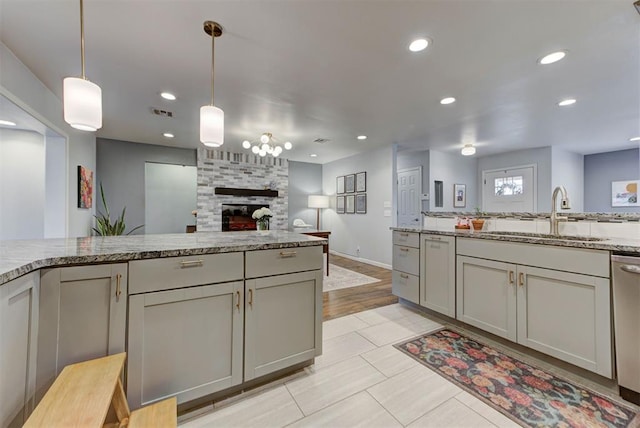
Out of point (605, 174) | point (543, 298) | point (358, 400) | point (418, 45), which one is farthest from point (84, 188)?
point (605, 174)

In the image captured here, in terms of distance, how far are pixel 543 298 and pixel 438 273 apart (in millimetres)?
848

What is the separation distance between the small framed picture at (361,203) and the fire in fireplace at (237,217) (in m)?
2.41

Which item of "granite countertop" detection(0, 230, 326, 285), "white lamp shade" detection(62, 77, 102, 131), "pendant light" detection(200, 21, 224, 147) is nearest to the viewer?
"granite countertop" detection(0, 230, 326, 285)

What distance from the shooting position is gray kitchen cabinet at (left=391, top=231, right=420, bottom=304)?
2.79 m

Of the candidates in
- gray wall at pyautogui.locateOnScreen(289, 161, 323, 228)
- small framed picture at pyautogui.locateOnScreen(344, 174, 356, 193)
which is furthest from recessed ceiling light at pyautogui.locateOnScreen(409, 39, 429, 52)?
gray wall at pyautogui.locateOnScreen(289, 161, 323, 228)

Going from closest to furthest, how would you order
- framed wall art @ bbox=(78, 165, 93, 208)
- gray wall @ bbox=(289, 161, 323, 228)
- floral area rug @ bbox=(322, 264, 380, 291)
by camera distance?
framed wall art @ bbox=(78, 165, 93, 208), floral area rug @ bbox=(322, 264, 380, 291), gray wall @ bbox=(289, 161, 323, 228)

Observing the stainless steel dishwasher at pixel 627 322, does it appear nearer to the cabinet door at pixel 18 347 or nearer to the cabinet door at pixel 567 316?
the cabinet door at pixel 567 316

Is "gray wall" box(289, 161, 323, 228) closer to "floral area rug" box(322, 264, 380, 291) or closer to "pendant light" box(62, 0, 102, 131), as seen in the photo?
"floral area rug" box(322, 264, 380, 291)

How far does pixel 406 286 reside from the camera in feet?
9.51

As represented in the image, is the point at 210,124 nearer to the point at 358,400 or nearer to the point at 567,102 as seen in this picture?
the point at 358,400

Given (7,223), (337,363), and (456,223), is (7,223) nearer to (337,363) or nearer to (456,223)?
(337,363)

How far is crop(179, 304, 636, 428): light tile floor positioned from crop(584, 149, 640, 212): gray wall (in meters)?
7.15

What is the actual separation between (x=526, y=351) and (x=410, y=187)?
4.34m

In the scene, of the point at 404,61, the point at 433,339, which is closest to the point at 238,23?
the point at 404,61
